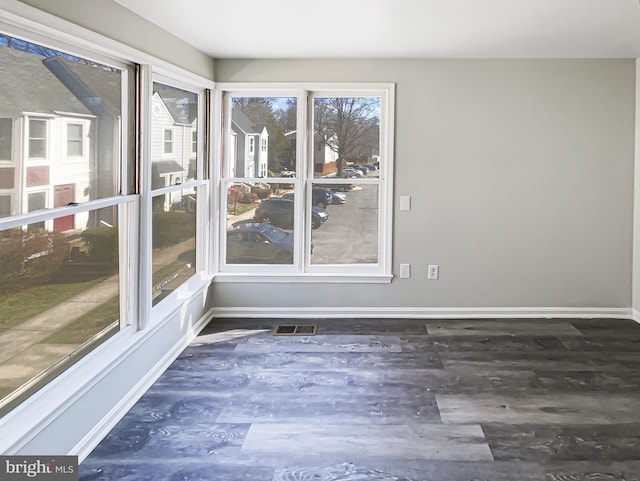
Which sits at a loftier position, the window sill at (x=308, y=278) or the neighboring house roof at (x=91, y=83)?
the neighboring house roof at (x=91, y=83)

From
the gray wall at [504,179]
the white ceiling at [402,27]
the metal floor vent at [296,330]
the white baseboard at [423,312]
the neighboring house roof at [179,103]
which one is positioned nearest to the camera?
the white ceiling at [402,27]

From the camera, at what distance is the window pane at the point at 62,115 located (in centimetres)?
221

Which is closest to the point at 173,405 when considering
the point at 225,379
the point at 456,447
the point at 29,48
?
the point at 225,379

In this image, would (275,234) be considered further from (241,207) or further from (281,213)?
(241,207)

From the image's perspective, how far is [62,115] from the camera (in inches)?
101

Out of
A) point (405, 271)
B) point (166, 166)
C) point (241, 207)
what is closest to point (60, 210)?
point (166, 166)

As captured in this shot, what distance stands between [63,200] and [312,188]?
2.64 meters

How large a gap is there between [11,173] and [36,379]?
2.95 feet

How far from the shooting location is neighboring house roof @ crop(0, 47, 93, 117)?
2.15 meters

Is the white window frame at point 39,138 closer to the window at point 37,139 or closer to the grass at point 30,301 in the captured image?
the window at point 37,139

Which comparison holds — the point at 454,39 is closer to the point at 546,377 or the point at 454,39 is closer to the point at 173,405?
the point at 546,377

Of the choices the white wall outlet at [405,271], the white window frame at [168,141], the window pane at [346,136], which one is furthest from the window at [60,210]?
the white wall outlet at [405,271]

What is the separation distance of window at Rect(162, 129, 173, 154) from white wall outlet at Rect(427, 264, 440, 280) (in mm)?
2376

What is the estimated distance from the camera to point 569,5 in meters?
3.08
